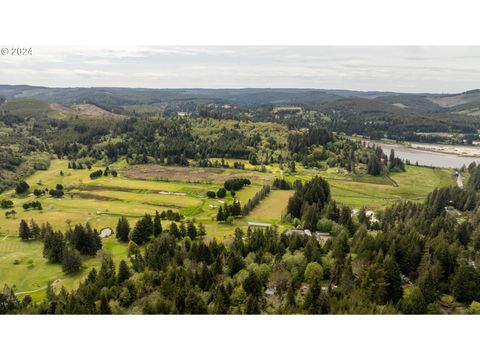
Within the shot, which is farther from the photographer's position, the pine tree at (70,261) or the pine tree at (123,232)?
the pine tree at (123,232)

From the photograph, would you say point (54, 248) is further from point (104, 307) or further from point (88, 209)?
point (88, 209)

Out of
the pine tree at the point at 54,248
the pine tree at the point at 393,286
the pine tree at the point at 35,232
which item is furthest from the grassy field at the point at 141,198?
the pine tree at the point at 393,286

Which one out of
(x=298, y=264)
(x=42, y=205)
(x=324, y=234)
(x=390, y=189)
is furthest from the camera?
(x=390, y=189)

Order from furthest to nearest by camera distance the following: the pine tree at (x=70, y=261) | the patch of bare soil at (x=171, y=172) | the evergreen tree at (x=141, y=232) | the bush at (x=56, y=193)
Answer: the patch of bare soil at (x=171, y=172) → the bush at (x=56, y=193) → the evergreen tree at (x=141, y=232) → the pine tree at (x=70, y=261)

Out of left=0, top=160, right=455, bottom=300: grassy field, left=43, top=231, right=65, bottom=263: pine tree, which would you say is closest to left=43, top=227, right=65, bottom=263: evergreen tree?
left=43, top=231, right=65, bottom=263: pine tree

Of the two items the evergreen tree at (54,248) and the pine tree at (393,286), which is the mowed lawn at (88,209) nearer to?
the evergreen tree at (54,248)

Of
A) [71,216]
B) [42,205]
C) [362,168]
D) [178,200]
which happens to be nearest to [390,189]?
[362,168]

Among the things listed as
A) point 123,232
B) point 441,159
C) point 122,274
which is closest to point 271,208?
point 123,232

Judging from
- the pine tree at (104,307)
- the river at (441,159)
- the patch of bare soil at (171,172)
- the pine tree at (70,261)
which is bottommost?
the pine tree at (70,261)

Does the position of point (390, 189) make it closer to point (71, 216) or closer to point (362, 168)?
point (362, 168)
